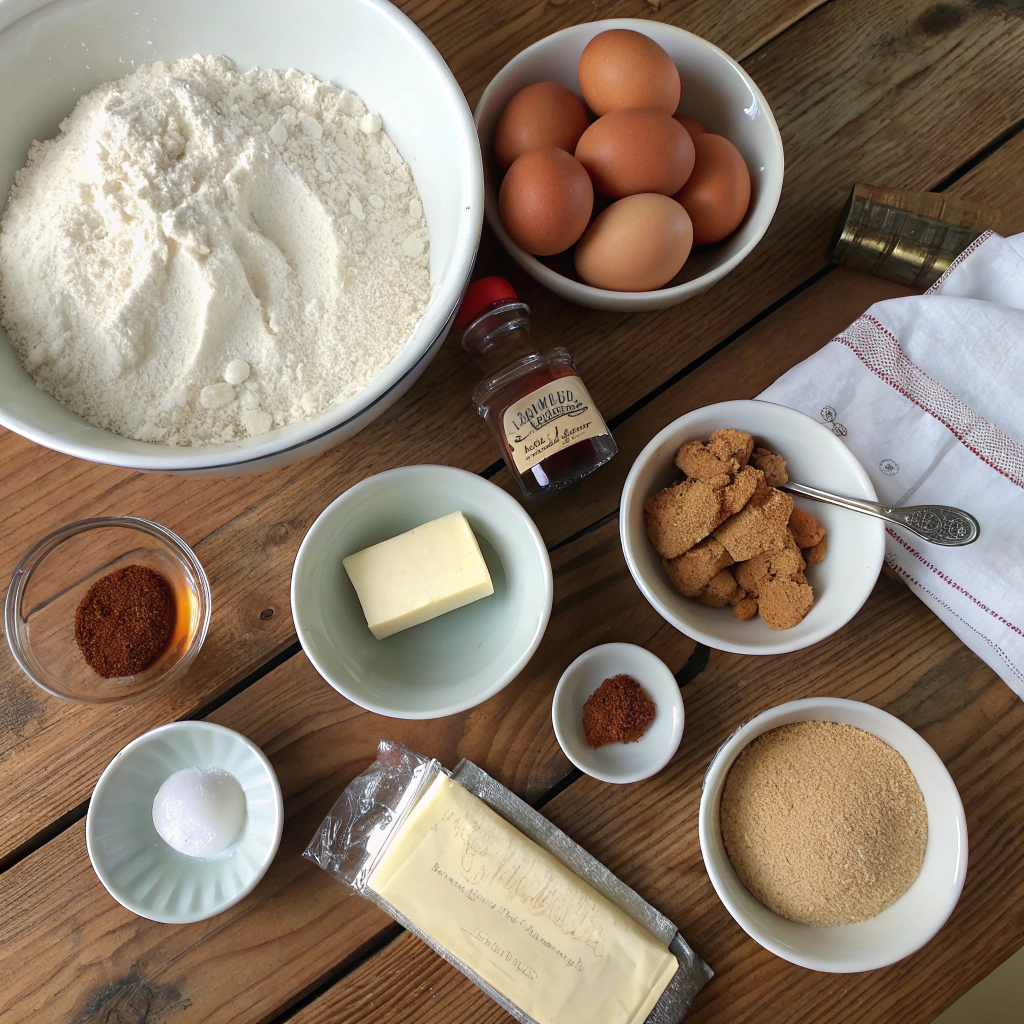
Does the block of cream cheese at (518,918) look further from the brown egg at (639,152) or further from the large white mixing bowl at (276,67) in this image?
the brown egg at (639,152)

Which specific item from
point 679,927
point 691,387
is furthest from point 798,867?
point 691,387

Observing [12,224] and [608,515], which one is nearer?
[12,224]

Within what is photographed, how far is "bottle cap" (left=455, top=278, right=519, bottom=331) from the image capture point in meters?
0.72

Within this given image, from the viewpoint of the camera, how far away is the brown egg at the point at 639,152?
0.71 meters

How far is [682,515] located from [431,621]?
0.30m

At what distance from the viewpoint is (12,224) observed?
69 centimetres

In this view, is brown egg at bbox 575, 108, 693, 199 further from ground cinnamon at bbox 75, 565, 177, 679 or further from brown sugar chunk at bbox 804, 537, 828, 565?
ground cinnamon at bbox 75, 565, 177, 679

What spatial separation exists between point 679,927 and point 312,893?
0.39m

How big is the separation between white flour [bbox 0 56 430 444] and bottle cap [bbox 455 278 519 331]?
40 mm

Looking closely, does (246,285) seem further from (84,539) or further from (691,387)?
(691,387)

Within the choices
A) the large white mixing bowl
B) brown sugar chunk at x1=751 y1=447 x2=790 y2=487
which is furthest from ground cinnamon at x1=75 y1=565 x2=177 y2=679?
brown sugar chunk at x1=751 y1=447 x2=790 y2=487

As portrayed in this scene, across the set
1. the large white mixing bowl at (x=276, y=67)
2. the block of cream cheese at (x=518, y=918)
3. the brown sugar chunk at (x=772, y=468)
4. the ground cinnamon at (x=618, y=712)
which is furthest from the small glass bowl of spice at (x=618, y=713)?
the large white mixing bowl at (x=276, y=67)

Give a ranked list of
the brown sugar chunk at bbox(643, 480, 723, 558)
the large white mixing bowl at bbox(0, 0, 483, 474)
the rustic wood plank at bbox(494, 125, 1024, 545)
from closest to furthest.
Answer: the large white mixing bowl at bbox(0, 0, 483, 474), the brown sugar chunk at bbox(643, 480, 723, 558), the rustic wood plank at bbox(494, 125, 1024, 545)

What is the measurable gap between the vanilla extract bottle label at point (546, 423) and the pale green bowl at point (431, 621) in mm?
53
